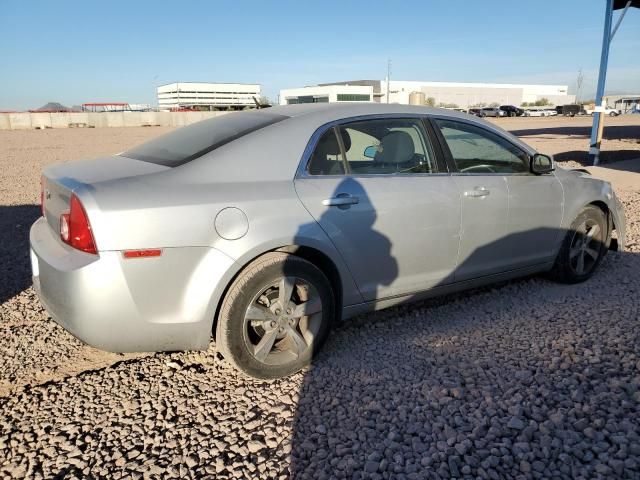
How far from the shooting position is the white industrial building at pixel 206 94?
356ft

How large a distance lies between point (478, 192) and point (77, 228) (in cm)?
266

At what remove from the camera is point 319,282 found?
3008 mm

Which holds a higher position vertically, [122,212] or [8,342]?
[122,212]

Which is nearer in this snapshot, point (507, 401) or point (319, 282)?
point (507, 401)

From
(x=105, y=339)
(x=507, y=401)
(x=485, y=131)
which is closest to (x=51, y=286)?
(x=105, y=339)

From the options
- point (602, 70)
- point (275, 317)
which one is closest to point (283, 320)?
point (275, 317)

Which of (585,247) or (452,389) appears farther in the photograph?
(585,247)

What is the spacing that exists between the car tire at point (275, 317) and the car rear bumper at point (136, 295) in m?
0.14

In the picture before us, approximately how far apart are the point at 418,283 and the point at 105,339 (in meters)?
2.04

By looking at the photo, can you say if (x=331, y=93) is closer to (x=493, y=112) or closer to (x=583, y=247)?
(x=493, y=112)

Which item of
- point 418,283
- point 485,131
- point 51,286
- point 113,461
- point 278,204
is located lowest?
point 113,461

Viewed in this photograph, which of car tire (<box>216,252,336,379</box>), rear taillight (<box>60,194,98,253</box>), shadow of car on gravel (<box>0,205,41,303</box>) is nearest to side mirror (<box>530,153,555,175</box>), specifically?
car tire (<box>216,252,336,379</box>)

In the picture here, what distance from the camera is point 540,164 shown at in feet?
13.1

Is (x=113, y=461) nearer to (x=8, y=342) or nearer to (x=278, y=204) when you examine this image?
(x=278, y=204)
